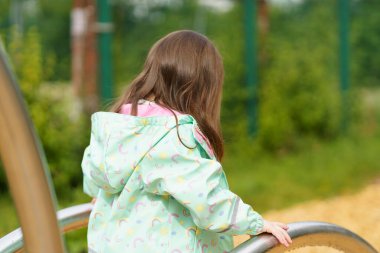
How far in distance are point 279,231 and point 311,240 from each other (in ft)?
0.53

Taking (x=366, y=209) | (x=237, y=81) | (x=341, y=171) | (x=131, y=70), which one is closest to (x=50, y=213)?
(x=366, y=209)

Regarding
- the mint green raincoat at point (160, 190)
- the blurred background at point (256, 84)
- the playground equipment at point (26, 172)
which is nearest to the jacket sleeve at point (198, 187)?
the mint green raincoat at point (160, 190)

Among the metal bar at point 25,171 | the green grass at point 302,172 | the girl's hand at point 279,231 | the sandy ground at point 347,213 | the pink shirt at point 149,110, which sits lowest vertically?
the green grass at point 302,172

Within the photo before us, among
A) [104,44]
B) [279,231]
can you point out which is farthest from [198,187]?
[104,44]

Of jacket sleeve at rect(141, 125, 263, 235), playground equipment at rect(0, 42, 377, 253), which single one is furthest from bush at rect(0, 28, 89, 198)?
playground equipment at rect(0, 42, 377, 253)

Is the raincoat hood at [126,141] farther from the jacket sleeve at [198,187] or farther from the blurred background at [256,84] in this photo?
the blurred background at [256,84]

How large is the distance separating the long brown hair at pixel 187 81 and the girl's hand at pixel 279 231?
0.34 m

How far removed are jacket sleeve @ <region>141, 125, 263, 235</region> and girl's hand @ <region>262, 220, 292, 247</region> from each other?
0.07 ft

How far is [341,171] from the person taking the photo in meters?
7.25

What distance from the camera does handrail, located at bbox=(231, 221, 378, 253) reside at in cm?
203

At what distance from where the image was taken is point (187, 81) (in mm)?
2318

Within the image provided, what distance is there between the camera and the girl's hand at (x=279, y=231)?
2.09 m

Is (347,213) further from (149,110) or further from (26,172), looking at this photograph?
(26,172)

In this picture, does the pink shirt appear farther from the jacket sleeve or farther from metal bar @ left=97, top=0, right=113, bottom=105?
metal bar @ left=97, top=0, right=113, bottom=105
